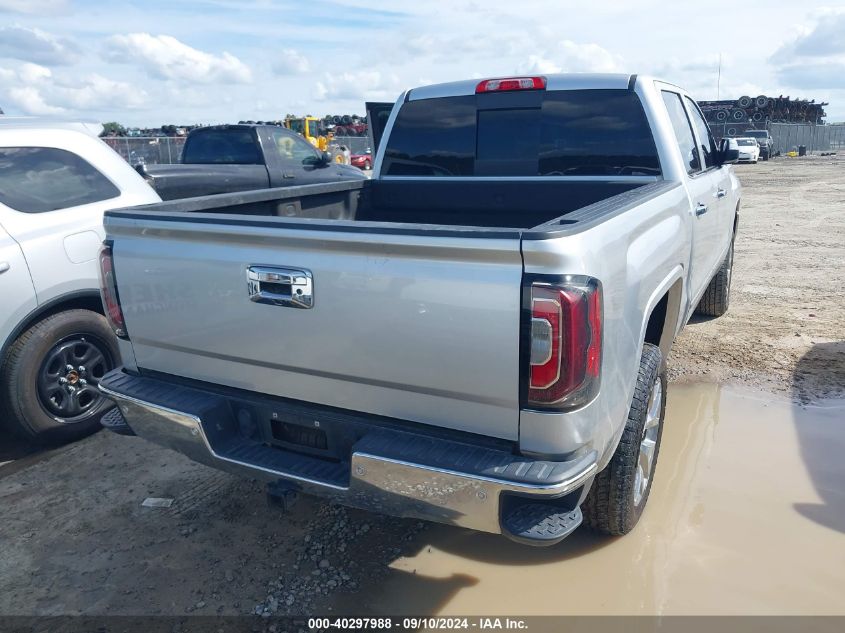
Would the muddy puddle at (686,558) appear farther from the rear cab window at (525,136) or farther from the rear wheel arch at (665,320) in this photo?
the rear cab window at (525,136)

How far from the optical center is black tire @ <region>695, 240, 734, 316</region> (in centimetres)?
615

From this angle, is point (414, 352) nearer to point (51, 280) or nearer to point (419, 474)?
point (419, 474)

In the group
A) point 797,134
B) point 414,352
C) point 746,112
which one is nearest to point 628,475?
point 414,352

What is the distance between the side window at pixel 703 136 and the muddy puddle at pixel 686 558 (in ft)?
7.16

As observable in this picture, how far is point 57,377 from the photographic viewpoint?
4.25m

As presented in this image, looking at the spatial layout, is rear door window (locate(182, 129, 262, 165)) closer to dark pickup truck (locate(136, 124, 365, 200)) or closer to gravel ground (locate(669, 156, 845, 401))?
dark pickup truck (locate(136, 124, 365, 200))

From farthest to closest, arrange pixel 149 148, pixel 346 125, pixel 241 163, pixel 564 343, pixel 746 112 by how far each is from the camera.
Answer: pixel 746 112, pixel 346 125, pixel 149 148, pixel 241 163, pixel 564 343

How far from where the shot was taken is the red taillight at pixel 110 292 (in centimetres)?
290

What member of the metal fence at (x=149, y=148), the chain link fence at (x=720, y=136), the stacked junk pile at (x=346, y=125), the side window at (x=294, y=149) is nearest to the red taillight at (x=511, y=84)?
the side window at (x=294, y=149)

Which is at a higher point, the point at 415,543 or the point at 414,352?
the point at 414,352

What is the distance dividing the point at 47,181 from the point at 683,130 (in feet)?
13.8

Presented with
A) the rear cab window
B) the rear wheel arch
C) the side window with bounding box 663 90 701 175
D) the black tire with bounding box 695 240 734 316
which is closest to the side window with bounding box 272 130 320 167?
the rear cab window

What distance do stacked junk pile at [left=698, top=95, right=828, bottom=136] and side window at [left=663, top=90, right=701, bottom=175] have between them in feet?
126

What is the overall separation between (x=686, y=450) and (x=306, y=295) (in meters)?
2.74
